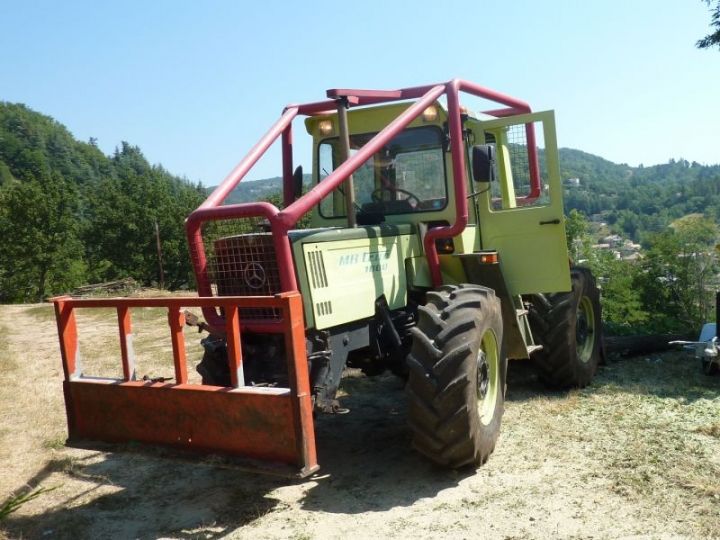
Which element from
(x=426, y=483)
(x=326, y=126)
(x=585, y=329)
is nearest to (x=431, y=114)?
(x=326, y=126)

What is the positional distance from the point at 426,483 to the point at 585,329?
3480mm

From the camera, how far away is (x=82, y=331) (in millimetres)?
13266

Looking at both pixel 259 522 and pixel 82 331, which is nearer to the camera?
pixel 259 522

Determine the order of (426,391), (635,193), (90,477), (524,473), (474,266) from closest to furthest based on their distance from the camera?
(426,391), (524,473), (90,477), (474,266), (635,193)

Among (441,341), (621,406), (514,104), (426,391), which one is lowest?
(621,406)

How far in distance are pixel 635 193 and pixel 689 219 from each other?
7580 centimetres

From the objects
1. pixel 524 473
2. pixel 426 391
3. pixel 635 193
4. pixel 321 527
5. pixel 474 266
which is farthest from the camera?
pixel 635 193

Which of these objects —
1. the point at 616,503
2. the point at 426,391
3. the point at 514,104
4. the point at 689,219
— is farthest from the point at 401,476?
the point at 689,219

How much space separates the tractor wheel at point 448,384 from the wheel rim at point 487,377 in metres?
0.19

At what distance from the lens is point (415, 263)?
5.33 metres

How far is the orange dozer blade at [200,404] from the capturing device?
364cm

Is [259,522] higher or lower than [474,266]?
lower

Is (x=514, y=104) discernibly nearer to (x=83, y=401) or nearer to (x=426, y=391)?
(x=426, y=391)

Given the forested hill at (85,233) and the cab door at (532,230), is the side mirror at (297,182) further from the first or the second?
the forested hill at (85,233)
